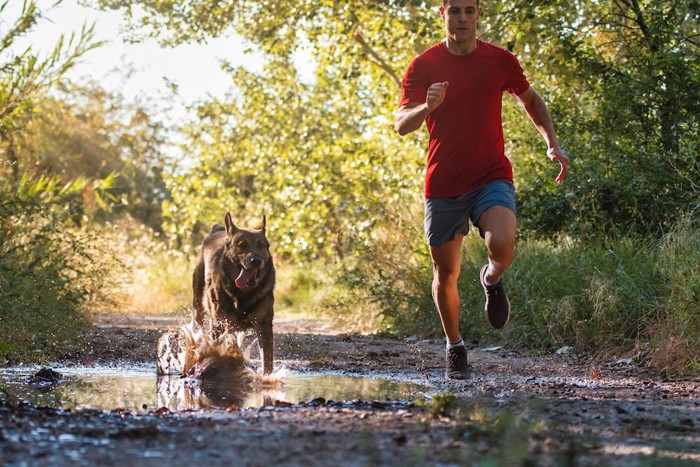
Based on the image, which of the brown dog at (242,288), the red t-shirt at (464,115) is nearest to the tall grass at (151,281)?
the brown dog at (242,288)

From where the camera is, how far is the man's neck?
646cm

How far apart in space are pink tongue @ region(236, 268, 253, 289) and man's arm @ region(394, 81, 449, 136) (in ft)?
6.05

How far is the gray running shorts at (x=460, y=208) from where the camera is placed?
251 inches

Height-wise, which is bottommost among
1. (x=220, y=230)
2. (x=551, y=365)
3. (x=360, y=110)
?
(x=551, y=365)

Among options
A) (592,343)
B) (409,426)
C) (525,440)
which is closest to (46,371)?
(409,426)

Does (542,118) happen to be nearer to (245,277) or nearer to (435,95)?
(435,95)

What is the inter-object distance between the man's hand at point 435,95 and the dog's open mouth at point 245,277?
2.28 meters

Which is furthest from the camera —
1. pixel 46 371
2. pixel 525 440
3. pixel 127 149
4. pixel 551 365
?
pixel 127 149

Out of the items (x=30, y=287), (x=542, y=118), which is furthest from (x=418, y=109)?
(x=30, y=287)

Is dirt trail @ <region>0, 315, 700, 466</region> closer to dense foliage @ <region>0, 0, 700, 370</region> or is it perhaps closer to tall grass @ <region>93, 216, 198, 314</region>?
dense foliage @ <region>0, 0, 700, 370</region>

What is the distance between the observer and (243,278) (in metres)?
7.55

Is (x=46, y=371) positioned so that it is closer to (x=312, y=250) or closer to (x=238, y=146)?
(x=312, y=250)

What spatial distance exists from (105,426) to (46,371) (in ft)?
7.86

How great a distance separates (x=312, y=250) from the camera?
18984 mm
